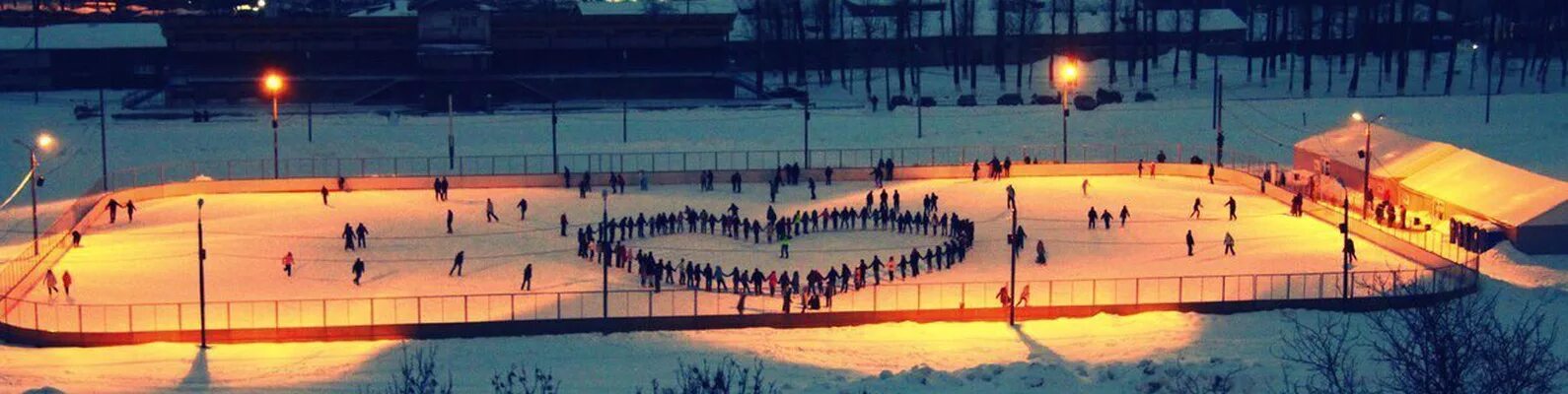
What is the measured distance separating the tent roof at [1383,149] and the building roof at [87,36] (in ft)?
148

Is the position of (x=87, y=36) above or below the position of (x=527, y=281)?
above

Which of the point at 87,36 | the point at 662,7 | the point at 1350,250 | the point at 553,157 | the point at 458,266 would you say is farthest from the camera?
the point at 662,7

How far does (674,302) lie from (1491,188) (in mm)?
21415

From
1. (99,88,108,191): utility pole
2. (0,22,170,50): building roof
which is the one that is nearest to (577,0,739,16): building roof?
(0,22,170,50): building roof

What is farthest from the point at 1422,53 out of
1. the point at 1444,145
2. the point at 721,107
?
the point at 1444,145

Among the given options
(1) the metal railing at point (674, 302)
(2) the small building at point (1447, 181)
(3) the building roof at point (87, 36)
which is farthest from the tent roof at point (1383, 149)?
(3) the building roof at point (87, 36)

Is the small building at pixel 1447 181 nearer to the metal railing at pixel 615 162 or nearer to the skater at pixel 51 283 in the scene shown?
the metal railing at pixel 615 162

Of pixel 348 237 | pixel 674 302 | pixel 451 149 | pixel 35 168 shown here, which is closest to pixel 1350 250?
pixel 674 302

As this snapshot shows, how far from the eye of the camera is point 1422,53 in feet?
356

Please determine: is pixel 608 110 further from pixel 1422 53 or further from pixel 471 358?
pixel 471 358

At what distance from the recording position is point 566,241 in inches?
2429

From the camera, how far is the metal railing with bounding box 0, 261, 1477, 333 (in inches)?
1965

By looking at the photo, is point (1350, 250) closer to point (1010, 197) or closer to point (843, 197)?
point (1010, 197)

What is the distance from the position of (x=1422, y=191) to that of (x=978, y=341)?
2072 centimetres
